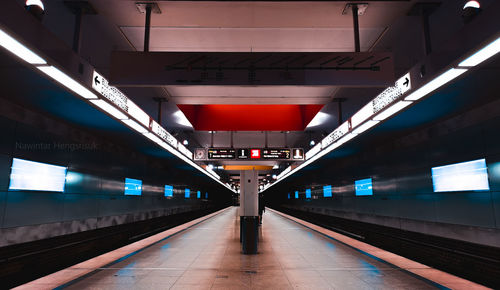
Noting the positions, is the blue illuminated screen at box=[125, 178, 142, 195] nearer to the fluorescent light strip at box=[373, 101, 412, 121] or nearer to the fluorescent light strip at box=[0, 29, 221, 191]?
the fluorescent light strip at box=[0, 29, 221, 191]

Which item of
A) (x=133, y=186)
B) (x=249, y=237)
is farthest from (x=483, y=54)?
(x=133, y=186)

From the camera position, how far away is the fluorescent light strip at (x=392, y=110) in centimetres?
396

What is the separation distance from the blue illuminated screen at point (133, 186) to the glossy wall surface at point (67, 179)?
8.4 inches

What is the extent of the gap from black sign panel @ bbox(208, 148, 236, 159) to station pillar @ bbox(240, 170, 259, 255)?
1.65 meters

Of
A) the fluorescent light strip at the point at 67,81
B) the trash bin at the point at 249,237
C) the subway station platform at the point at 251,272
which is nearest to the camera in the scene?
the fluorescent light strip at the point at 67,81

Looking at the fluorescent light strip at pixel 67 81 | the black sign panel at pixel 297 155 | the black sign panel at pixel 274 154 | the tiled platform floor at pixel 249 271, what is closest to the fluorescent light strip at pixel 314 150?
the black sign panel at pixel 297 155

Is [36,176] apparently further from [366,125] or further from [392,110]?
[392,110]

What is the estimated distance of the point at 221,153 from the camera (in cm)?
973

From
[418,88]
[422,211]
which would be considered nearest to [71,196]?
[418,88]

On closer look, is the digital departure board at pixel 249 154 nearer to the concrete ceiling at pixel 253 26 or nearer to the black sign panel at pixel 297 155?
the black sign panel at pixel 297 155

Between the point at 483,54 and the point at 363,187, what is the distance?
9.51 m

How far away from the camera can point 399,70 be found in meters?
5.95

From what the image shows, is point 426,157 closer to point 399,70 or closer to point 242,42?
point 399,70

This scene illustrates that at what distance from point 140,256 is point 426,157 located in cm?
721
